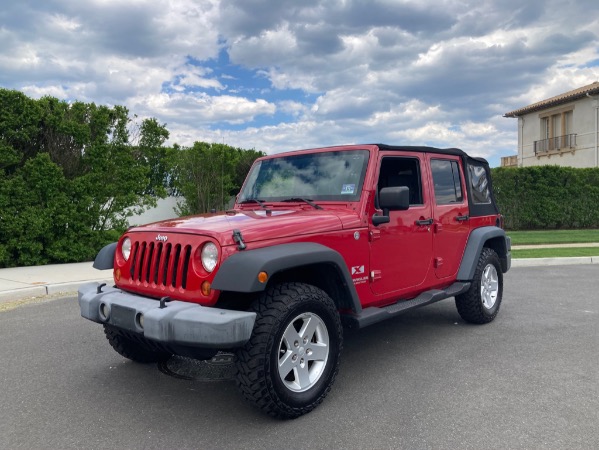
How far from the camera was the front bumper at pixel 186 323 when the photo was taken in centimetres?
293

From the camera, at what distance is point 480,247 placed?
5406 millimetres

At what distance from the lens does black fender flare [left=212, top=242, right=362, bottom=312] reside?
3.04 meters

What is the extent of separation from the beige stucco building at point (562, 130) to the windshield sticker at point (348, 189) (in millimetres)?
25664

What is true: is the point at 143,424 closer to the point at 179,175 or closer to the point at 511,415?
the point at 511,415

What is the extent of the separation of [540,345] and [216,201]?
17.2 metres

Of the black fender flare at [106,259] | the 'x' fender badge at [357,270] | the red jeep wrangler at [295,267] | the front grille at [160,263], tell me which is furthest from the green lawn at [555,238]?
the front grille at [160,263]

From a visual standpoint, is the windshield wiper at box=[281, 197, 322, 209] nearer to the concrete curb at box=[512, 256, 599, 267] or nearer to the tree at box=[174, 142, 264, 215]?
the concrete curb at box=[512, 256, 599, 267]

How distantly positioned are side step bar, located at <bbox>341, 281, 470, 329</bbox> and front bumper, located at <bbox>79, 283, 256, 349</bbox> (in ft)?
3.63

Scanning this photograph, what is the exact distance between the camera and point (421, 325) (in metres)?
5.79

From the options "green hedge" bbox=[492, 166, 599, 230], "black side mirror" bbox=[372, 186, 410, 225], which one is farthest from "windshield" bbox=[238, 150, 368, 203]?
"green hedge" bbox=[492, 166, 599, 230]

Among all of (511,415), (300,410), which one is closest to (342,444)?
(300,410)

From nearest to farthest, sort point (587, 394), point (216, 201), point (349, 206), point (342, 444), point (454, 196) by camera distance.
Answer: point (342, 444) → point (587, 394) → point (349, 206) → point (454, 196) → point (216, 201)

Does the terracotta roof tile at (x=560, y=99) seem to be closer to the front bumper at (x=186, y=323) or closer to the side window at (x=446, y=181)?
the side window at (x=446, y=181)

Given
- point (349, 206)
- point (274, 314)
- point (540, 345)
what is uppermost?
point (349, 206)
